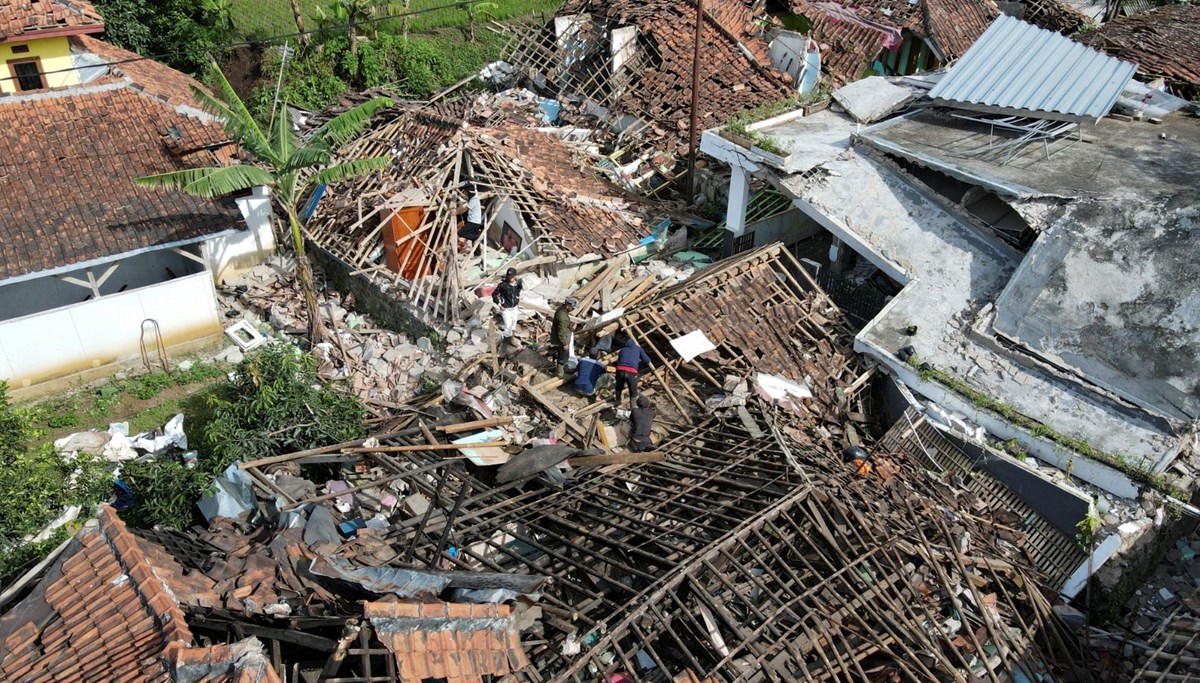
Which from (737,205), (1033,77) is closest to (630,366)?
(737,205)

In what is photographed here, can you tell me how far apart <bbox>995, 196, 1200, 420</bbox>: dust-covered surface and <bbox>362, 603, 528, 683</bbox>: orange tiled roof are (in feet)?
33.2

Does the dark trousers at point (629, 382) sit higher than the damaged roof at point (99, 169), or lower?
lower

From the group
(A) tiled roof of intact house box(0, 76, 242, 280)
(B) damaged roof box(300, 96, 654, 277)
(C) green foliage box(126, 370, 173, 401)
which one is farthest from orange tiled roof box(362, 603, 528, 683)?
(A) tiled roof of intact house box(0, 76, 242, 280)

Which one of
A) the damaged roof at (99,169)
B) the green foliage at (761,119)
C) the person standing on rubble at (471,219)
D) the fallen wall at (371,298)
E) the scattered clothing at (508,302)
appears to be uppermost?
the green foliage at (761,119)

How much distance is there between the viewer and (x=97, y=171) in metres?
17.9

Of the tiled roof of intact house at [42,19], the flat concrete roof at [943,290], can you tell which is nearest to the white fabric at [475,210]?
the flat concrete roof at [943,290]

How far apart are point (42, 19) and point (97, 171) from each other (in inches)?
172

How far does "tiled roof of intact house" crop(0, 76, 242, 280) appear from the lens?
16312mm

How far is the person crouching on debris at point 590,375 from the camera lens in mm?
15117

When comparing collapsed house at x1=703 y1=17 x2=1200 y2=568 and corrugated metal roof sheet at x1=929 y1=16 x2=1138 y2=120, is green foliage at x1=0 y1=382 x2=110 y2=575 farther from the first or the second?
corrugated metal roof sheet at x1=929 y1=16 x2=1138 y2=120

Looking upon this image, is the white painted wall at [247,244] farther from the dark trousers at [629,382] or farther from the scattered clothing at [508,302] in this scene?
the dark trousers at [629,382]

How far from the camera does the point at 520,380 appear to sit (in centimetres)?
1541

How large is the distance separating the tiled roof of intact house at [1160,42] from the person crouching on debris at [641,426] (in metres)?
14.7

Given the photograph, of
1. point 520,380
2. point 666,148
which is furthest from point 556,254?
point 666,148
